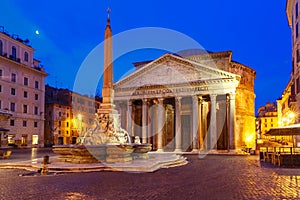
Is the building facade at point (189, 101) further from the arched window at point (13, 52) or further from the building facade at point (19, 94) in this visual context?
the arched window at point (13, 52)

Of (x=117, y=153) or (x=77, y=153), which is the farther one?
(x=117, y=153)

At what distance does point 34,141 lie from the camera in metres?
42.2

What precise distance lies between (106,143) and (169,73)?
19.0 m

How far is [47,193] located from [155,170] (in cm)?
585

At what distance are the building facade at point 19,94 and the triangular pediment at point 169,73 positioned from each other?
44.7 feet

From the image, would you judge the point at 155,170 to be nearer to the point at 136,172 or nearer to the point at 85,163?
the point at 136,172

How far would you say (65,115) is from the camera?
52.9 metres

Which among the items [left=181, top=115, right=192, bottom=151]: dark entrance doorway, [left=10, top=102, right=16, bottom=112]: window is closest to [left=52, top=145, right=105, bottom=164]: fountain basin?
[left=181, top=115, right=192, bottom=151]: dark entrance doorway

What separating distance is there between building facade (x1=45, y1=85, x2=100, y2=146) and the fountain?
3371 centimetres

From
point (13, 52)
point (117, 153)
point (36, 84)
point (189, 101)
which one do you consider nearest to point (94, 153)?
point (117, 153)

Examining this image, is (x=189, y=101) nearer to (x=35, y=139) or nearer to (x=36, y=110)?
(x=36, y=110)

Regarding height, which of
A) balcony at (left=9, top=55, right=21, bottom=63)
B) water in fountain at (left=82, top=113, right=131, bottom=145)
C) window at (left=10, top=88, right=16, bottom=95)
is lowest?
water in fountain at (left=82, top=113, right=131, bottom=145)

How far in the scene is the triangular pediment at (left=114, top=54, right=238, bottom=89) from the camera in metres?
30.4

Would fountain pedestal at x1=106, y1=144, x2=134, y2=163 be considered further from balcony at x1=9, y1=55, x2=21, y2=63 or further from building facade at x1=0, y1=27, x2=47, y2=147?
balcony at x1=9, y1=55, x2=21, y2=63
